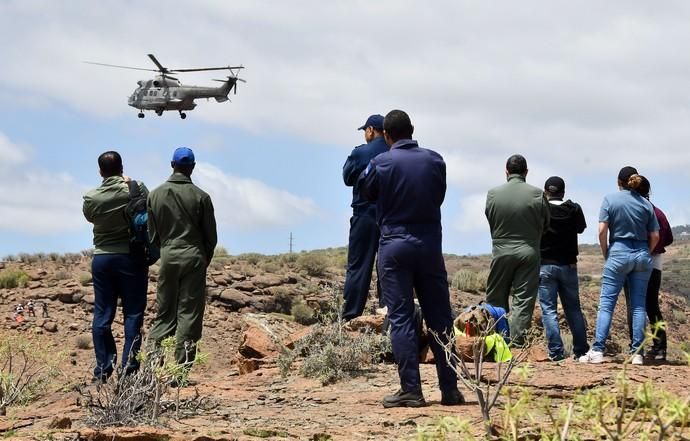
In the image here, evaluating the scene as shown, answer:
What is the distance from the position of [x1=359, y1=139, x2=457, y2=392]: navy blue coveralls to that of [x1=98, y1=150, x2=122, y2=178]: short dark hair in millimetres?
2742

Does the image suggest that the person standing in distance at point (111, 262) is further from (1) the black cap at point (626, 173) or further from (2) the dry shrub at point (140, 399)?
(1) the black cap at point (626, 173)

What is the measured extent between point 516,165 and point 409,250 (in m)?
2.58

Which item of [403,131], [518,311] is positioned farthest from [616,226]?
[403,131]

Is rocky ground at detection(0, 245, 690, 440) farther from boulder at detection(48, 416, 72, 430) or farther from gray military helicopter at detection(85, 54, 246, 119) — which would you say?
A: gray military helicopter at detection(85, 54, 246, 119)

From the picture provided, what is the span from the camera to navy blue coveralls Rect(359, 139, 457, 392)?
6473 millimetres

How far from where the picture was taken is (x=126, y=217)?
8242 mm

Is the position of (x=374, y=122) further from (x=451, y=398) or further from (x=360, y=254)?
(x=451, y=398)

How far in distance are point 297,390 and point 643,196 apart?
12.6ft

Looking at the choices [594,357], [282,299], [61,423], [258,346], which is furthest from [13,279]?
[61,423]

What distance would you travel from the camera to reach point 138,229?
8211 millimetres

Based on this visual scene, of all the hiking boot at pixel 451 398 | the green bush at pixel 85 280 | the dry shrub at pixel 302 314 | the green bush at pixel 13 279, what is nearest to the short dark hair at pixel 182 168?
the hiking boot at pixel 451 398

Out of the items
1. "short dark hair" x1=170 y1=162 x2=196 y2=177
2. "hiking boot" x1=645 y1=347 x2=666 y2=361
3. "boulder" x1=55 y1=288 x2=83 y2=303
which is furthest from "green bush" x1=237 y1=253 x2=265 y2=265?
"short dark hair" x1=170 y1=162 x2=196 y2=177

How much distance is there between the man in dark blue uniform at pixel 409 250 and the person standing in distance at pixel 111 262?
2639 mm

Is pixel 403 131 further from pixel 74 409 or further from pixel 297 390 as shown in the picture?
pixel 74 409
